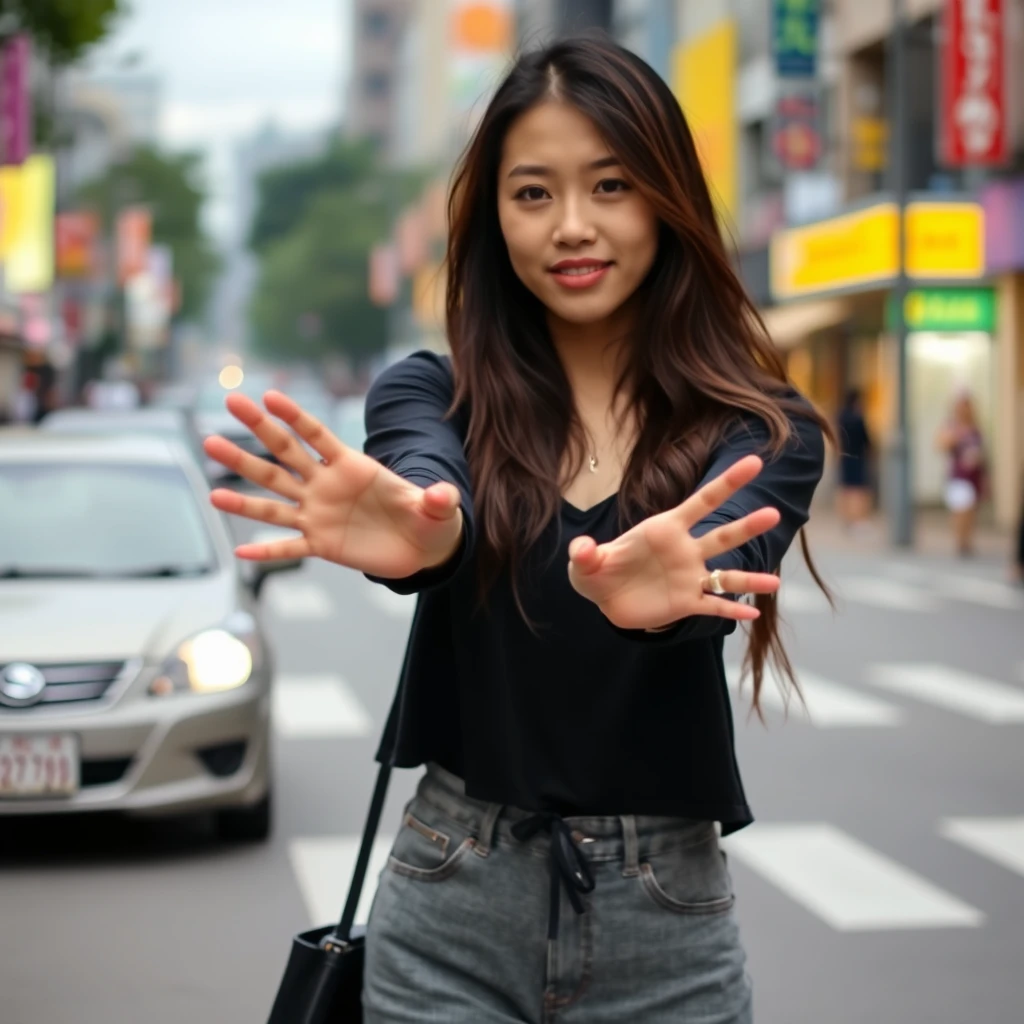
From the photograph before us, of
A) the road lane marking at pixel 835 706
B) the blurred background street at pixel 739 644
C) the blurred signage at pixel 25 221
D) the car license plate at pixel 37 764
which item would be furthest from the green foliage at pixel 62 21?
the car license plate at pixel 37 764

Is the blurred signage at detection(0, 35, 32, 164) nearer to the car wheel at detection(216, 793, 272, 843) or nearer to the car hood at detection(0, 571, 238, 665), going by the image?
the car hood at detection(0, 571, 238, 665)

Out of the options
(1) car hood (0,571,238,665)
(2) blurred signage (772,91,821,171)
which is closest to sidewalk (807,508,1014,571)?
(2) blurred signage (772,91,821,171)

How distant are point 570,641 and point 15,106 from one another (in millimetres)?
30504

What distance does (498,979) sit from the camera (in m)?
2.47

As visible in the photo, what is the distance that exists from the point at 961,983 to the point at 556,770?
365 cm

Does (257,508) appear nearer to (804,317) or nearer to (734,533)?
(734,533)

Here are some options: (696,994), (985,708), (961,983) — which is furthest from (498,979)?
(985,708)

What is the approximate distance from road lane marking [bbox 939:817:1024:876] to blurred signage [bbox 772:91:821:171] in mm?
22564

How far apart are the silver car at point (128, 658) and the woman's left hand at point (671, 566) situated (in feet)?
15.0

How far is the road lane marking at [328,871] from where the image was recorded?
21.4 ft

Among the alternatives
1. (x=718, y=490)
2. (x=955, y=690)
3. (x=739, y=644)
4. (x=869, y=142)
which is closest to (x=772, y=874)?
(x=955, y=690)

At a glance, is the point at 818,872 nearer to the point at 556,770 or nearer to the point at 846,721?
the point at 846,721

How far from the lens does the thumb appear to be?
2.12 metres

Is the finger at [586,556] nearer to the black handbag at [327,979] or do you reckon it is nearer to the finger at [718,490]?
the finger at [718,490]
